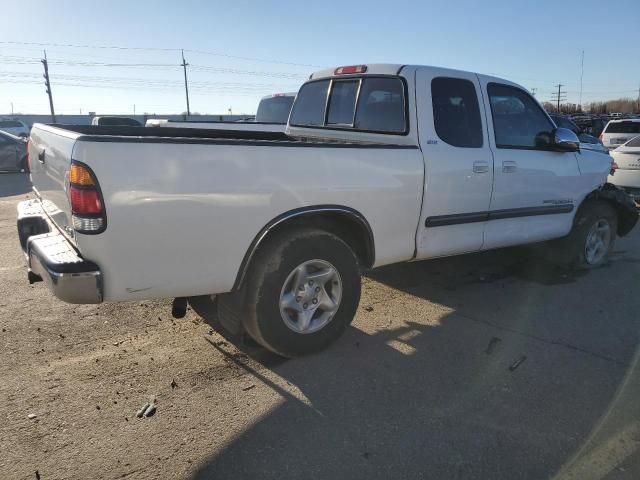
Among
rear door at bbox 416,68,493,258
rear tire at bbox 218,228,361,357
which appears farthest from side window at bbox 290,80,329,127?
rear tire at bbox 218,228,361,357

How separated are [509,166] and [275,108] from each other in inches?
293

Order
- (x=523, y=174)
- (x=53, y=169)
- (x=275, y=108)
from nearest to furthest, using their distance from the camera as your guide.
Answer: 1. (x=53, y=169)
2. (x=523, y=174)
3. (x=275, y=108)

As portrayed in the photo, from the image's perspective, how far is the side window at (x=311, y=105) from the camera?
523 centimetres

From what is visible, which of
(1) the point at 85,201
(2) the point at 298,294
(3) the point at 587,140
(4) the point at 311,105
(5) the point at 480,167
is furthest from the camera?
(3) the point at 587,140

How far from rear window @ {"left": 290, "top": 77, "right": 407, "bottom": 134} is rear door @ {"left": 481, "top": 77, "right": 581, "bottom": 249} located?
0.91 metres

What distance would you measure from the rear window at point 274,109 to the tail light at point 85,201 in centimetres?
854

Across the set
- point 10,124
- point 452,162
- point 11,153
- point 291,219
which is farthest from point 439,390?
point 10,124

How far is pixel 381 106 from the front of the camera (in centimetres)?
452

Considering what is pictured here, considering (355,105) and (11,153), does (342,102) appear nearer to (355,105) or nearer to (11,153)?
(355,105)

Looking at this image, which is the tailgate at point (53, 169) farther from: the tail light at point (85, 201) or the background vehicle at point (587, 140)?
the background vehicle at point (587, 140)

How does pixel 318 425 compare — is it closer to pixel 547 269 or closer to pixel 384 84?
pixel 384 84

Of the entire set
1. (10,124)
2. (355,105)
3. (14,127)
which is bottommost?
(355,105)

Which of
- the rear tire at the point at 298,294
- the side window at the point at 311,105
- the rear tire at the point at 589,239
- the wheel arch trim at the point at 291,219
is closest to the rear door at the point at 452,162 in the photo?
the wheel arch trim at the point at 291,219

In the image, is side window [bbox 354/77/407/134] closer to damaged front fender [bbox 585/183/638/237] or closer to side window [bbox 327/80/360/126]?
side window [bbox 327/80/360/126]
